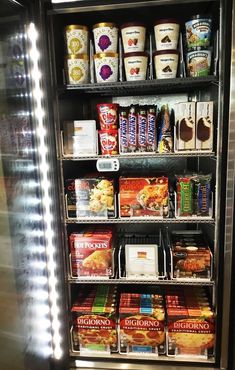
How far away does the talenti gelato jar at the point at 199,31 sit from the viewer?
1.34 m

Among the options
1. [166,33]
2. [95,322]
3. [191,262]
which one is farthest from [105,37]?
[95,322]

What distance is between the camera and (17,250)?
1366 millimetres

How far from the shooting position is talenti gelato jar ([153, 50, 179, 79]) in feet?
4.50

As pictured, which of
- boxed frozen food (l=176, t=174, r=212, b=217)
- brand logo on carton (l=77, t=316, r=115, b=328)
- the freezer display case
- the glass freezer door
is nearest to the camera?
the glass freezer door

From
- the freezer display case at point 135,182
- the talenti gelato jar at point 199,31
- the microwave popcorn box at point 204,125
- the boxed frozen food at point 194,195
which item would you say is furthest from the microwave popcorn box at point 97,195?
the talenti gelato jar at point 199,31

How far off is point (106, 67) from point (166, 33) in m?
0.31

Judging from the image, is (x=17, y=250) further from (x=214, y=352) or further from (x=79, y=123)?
(x=214, y=352)

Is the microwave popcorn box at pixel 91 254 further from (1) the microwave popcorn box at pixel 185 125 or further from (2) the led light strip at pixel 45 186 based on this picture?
(1) the microwave popcorn box at pixel 185 125

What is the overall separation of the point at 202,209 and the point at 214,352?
29.7 inches

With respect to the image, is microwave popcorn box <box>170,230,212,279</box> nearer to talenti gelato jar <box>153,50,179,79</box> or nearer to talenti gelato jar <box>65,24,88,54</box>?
talenti gelato jar <box>153,50,179,79</box>

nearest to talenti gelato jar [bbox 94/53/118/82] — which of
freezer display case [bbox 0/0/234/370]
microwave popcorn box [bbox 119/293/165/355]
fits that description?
freezer display case [bbox 0/0/234/370]

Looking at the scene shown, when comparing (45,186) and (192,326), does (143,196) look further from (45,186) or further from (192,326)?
(192,326)

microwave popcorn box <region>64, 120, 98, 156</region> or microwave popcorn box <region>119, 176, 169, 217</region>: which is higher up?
microwave popcorn box <region>64, 120, 98, 156</region>

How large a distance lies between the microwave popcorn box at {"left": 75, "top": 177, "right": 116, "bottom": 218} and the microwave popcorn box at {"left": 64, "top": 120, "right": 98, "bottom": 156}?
0.15m
